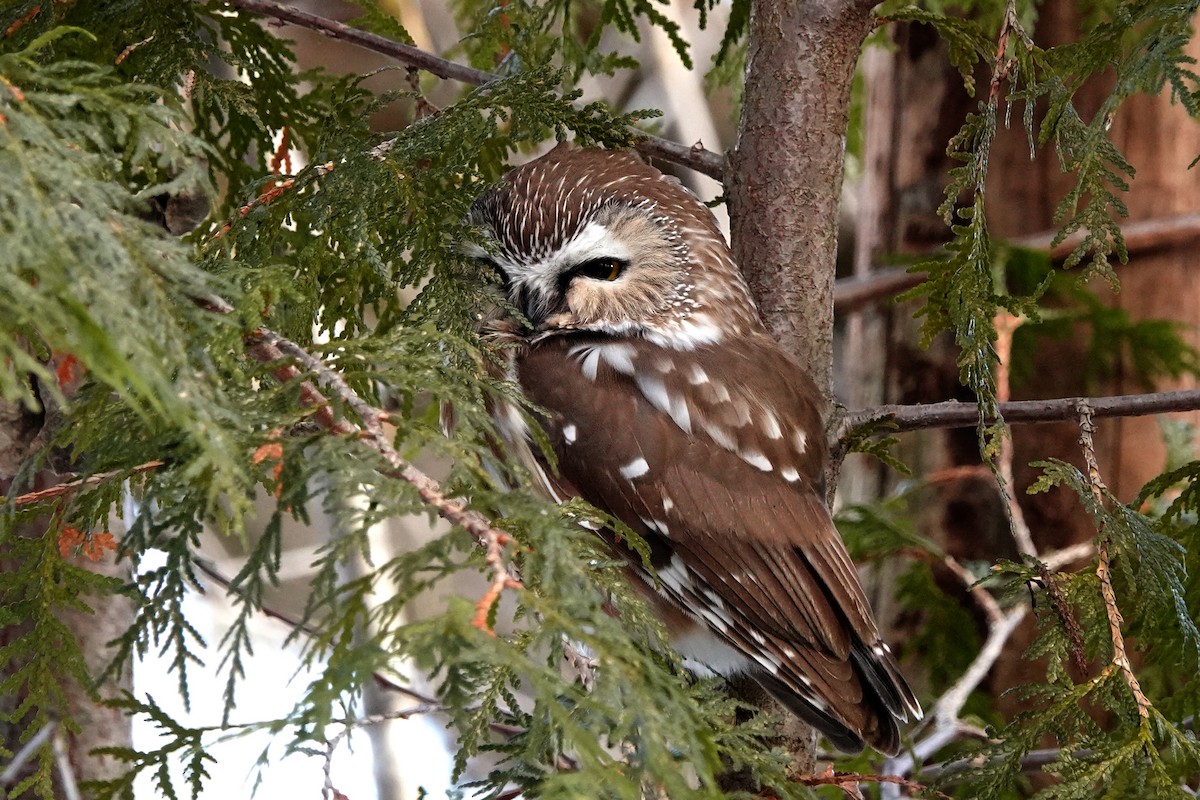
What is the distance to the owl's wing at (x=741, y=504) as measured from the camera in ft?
5.95

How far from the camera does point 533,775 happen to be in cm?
121

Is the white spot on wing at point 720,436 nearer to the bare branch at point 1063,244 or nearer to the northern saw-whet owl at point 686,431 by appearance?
the northern saw-whet owl at point 686,431

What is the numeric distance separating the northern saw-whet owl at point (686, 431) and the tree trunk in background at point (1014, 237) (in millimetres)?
1550

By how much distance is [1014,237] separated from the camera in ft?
11.2

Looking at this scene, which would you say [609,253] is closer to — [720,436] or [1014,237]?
[720,436]

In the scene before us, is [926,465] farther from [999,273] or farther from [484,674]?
[484,674]

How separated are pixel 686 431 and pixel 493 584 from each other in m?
1.00

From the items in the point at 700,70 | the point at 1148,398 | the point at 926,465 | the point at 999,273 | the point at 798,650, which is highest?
the point at 700,70

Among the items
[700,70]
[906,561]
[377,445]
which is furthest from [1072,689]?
[700,70]

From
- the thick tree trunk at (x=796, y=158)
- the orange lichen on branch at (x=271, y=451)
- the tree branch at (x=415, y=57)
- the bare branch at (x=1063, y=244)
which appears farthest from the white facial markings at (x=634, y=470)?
the bare branch at (x=1063, y=244)

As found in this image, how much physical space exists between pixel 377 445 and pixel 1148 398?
125 cm

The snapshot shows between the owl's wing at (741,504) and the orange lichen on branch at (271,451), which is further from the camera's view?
the owl's wing at (741,504)

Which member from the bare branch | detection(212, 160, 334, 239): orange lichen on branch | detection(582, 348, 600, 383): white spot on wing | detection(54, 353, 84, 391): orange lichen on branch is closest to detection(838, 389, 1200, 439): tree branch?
detection(582, 348, 600, 383): white spot on wing

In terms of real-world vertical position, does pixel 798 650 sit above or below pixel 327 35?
below
